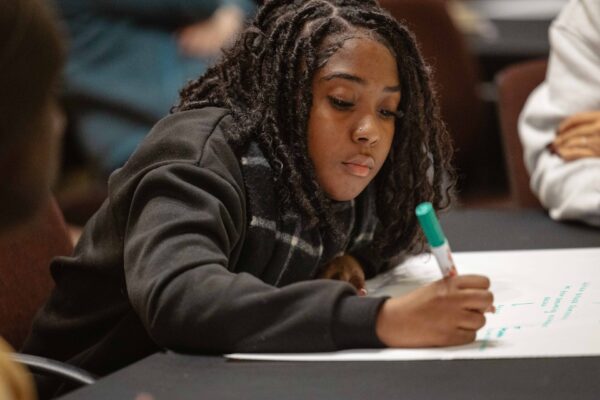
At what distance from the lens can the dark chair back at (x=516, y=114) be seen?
2338 mm

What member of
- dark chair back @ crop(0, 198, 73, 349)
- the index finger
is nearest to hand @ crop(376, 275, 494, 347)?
the index finger

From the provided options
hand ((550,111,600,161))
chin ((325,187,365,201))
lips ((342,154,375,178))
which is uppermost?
lips ((342,154,375,178))

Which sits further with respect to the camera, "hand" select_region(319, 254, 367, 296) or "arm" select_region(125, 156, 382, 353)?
"hand" select_region(319, 254, 367, 296)

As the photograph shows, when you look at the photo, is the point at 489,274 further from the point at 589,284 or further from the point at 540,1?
the point at 540,1

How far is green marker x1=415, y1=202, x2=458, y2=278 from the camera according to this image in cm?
127

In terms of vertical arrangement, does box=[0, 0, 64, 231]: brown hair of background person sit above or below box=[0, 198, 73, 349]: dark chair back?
above

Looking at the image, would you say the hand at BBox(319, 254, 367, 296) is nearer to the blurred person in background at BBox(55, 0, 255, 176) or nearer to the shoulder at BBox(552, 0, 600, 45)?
the shoulder at BBox(552, 0, 600, 45)

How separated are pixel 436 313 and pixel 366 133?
304mm

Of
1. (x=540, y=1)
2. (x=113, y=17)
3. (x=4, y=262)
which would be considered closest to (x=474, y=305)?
(x=4, y=262)

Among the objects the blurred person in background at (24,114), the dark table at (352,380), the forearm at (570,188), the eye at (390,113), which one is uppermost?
the blurred person in background at (24,114)

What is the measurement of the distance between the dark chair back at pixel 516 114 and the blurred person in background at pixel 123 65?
4.02 feet

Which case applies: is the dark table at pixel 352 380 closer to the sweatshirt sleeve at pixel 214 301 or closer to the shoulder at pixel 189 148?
the sweatshirt sleeve at pixel 214 301

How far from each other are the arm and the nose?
239 millimetres

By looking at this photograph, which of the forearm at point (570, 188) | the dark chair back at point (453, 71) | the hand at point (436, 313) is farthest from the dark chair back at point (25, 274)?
the dark chair back at point (453, 71)
